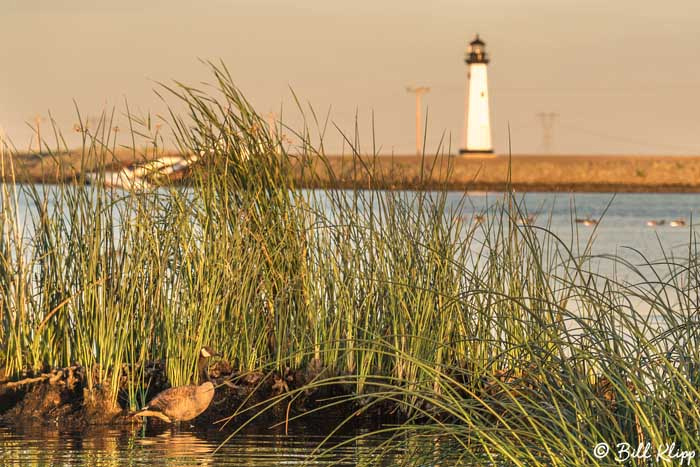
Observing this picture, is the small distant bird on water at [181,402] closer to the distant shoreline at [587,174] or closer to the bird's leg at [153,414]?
the bird's leg at [153,414]

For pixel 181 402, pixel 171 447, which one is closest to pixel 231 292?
pixel 181 402

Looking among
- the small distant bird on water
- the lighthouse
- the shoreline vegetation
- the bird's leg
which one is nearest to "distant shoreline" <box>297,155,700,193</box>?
the lighthouse

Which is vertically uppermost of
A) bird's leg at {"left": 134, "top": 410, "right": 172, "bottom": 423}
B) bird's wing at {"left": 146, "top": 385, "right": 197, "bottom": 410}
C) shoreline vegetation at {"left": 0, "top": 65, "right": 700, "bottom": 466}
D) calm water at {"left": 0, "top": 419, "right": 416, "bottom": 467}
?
shoreline vegetation at {"left": 0, "top": 65, "right": 700, "bottom": 466}

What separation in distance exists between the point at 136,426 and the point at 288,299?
104cm

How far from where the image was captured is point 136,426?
5.67 metres

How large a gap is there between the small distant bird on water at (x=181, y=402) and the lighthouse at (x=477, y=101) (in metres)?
57.6

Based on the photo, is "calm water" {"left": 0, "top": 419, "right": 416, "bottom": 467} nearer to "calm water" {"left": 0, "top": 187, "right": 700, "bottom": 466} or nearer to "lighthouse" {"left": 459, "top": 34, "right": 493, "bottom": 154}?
"calm water" {"left": 0, "top": 187, "right": 700, "bottom": 466}

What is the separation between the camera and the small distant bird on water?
5.72m

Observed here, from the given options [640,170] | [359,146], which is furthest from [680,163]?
[359,146]

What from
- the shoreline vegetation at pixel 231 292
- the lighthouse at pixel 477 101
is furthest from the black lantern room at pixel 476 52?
the shoreline vegetation at pixel 231 292

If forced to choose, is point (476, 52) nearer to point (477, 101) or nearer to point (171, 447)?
point (477, 101)

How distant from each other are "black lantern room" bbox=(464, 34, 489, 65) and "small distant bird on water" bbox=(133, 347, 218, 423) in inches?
2301

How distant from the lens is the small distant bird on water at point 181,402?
572 centimetres

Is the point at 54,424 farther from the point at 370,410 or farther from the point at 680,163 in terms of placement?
the point at 680,163
